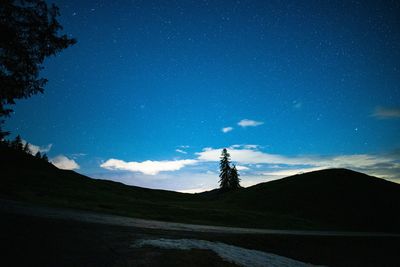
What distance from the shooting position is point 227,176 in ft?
287

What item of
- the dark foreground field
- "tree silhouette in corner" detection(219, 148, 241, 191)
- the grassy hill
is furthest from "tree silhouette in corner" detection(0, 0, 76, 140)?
"tree silhouette in corner" detection(219, 148, 241, 191)

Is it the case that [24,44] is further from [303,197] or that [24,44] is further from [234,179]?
[234,179]

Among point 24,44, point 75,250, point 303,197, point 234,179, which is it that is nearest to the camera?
point 75,250

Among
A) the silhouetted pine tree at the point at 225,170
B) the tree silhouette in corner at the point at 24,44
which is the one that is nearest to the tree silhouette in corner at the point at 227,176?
the silhouetted pine tree at the point at 225,170

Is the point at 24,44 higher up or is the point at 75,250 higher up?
the point at 24,44

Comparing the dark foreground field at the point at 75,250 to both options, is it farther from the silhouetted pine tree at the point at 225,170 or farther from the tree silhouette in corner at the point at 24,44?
the silhouetted pine tree at the point at 225,170

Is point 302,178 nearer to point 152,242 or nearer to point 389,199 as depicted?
point 389,199

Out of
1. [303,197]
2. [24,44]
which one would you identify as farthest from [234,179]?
[24,44]

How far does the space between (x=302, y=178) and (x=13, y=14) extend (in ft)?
207

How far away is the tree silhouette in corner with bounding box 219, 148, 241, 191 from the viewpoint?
86.3m

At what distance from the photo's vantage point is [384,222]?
1706 inches

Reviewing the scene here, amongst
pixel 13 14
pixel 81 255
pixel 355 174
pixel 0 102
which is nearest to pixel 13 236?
pixel 81 255

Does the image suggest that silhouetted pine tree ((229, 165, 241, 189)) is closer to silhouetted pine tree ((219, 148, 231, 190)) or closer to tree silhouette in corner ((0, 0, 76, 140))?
silhouetted pine tree ((219, 148, 231, 190))

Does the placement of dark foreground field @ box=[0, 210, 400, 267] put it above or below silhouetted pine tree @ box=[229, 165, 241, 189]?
below
